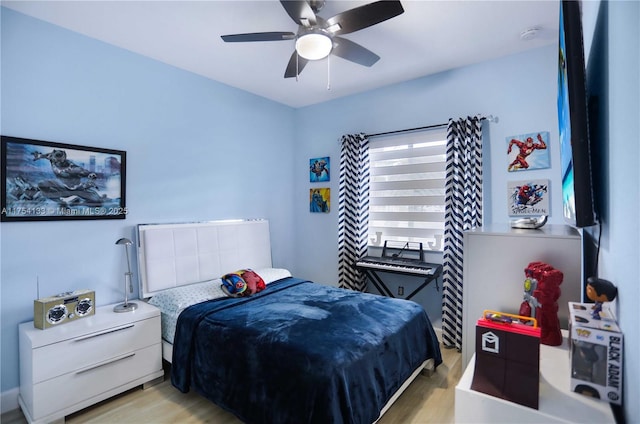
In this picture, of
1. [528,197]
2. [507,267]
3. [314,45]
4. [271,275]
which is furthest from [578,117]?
[271,275]

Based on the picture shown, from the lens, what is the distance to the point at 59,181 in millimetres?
2482

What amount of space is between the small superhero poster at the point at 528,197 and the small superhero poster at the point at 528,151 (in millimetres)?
145

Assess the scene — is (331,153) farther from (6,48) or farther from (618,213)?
(618,213)

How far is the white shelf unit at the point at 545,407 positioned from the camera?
2.84ft

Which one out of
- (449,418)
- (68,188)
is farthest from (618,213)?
(68,188)

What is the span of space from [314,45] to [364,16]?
1.28 feet

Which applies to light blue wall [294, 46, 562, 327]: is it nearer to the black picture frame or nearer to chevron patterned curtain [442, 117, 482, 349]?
chevron patterned curtain [442, 117, 482, 349]

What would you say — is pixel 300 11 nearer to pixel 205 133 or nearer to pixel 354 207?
pixel 205 133

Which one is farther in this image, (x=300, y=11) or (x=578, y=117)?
(x=300, y=11)

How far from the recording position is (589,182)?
2.97 ft

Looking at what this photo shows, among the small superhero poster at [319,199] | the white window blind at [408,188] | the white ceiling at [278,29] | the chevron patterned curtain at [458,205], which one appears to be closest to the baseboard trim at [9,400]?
the white ceiling at [278,29]

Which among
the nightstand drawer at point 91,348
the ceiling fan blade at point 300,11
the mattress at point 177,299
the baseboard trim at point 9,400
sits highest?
the ceiling fan blade at point 300,11

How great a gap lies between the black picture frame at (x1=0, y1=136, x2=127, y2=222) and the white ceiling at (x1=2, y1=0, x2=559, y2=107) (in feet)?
3.22

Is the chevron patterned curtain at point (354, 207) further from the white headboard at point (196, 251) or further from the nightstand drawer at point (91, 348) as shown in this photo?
the nightstand drawer at point (91, 348)
